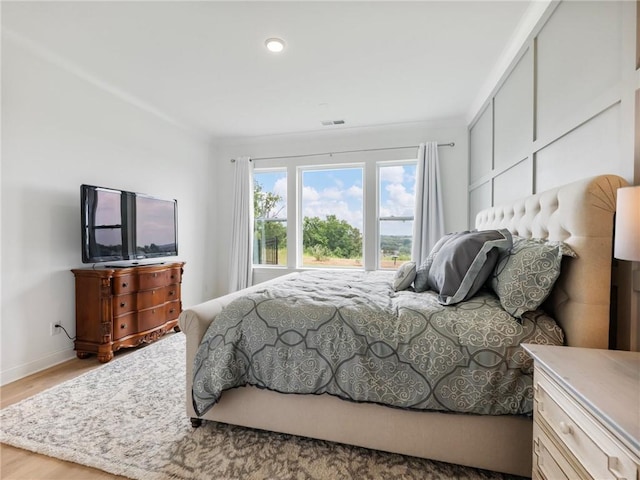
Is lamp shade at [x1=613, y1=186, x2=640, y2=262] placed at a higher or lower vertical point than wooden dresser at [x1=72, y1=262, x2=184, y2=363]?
higher

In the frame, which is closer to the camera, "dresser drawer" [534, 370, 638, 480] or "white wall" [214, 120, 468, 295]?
"dresser drawer" [534, 370, 638, 480]

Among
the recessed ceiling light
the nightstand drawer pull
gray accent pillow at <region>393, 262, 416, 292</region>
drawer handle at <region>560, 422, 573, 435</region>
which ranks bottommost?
drawer handle at <region>560, 422, 573, 435</region>

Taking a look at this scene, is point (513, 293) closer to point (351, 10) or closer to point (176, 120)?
point (351, 10)

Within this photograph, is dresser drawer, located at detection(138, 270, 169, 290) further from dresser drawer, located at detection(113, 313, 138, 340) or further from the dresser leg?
the dresser leg

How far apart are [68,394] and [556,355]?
2.94m

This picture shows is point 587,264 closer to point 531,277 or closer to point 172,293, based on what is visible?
point 531,277

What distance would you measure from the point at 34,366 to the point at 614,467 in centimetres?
361

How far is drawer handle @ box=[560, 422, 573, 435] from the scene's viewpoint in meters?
0.85

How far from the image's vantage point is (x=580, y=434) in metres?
0.81

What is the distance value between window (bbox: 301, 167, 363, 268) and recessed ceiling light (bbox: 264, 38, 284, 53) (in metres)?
2.27

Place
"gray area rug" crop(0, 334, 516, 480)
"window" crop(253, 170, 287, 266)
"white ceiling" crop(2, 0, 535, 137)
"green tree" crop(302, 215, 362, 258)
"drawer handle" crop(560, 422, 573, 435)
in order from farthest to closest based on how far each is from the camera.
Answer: "window" crop(253, 170, 287, 266) < "green tree" crop(302, 215, 362, 258) < "white ceiling" crop(2, 0, 535, 137) < "gray area rug" crop(0, 334, 516, 480) < "drawer handle" crop(560, 422, 573, 435)

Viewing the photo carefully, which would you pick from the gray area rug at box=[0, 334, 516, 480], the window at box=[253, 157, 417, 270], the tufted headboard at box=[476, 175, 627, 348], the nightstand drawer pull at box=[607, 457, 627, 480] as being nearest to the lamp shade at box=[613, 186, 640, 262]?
the tufted headboard at box=[476, 175, 627, 348]

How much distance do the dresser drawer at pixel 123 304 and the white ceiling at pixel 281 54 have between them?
2.16m

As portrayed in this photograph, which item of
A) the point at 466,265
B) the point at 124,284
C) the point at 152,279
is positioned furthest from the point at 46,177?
the point at 466,265
